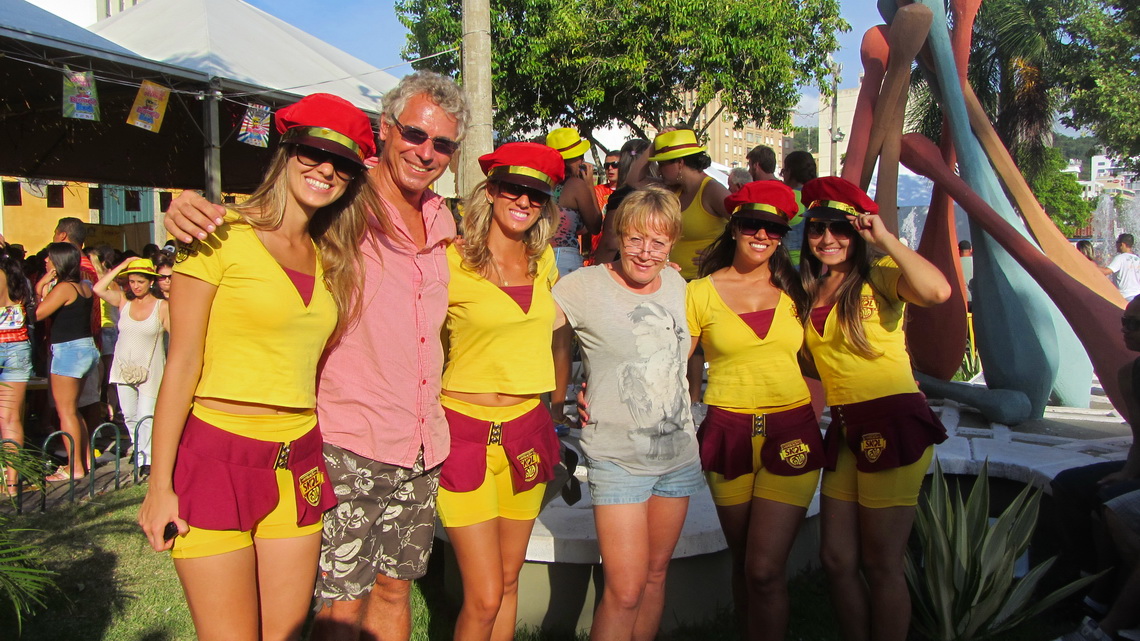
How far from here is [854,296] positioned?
10.1ft

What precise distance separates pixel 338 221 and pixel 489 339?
2.12 feet

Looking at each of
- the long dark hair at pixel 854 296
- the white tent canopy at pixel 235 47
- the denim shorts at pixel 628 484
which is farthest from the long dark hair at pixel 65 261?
the long dark hair at pixel 854 296

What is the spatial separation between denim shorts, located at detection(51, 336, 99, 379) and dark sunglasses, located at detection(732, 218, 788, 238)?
606cm

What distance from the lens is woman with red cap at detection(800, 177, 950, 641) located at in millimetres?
3041

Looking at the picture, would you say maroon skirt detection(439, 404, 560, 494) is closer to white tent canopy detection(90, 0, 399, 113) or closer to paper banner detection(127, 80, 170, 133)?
paper banner detection(127, 80, 170, 133)

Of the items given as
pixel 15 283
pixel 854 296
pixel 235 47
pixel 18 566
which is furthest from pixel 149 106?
pixel 854 296

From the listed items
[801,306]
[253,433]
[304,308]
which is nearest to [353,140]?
[304,308]

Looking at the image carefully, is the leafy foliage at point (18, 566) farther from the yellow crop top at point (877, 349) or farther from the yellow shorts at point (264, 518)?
the yellow crop top at point (877, 349)


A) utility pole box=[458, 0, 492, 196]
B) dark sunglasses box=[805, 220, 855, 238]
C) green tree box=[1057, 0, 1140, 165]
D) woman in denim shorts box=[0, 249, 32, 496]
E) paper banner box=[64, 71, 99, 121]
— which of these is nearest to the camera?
dark sunglasses box=[805, 220, 855, 238]

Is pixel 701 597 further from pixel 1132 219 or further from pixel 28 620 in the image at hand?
pixel 1132 219

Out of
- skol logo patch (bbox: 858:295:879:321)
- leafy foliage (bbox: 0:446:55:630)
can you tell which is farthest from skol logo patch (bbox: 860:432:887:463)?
leafy foliage (bbox: 0:446:55:630)

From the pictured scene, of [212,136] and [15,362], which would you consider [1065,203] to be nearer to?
[212,136]

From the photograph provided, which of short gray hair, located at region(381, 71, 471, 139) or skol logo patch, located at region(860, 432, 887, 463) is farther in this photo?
skol logo patch, located at region(860, 432, 887, 463)

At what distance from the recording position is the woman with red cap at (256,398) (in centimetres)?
217
